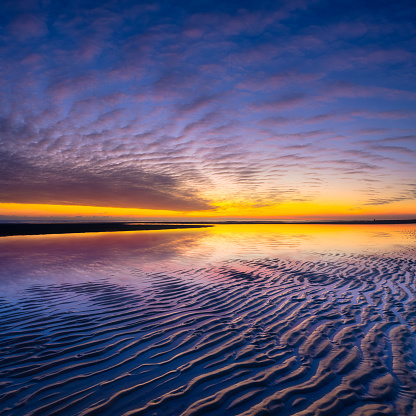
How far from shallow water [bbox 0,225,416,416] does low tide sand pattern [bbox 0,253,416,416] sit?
2 cm

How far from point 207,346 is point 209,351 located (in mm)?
191

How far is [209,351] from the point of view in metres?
4.83

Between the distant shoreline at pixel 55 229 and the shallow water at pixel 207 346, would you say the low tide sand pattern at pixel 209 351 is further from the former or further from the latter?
the distant shoreline at pixel 55 229

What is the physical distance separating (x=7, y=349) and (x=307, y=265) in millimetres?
12368

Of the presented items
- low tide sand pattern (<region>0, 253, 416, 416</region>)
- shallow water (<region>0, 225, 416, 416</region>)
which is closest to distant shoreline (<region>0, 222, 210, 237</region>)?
shallow water (<region>0, 225, 416, 416</region>)

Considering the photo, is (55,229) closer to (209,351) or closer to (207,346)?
(207,346)

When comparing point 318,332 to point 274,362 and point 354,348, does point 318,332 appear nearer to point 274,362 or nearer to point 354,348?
point 354,348

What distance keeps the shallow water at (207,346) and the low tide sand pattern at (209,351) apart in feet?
0.07

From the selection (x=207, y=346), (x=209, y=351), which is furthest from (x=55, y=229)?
(x=209, y=351)

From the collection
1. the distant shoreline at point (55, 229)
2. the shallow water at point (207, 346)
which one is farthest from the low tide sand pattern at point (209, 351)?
the distant shoreline at point (55, 229)

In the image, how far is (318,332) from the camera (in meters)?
5.60

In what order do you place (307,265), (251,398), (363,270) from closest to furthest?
1. (251,398)
2. (363,270)
3. (307,265)

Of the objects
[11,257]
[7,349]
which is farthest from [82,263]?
[7,349]

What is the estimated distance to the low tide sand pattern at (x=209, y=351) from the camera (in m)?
3.49
